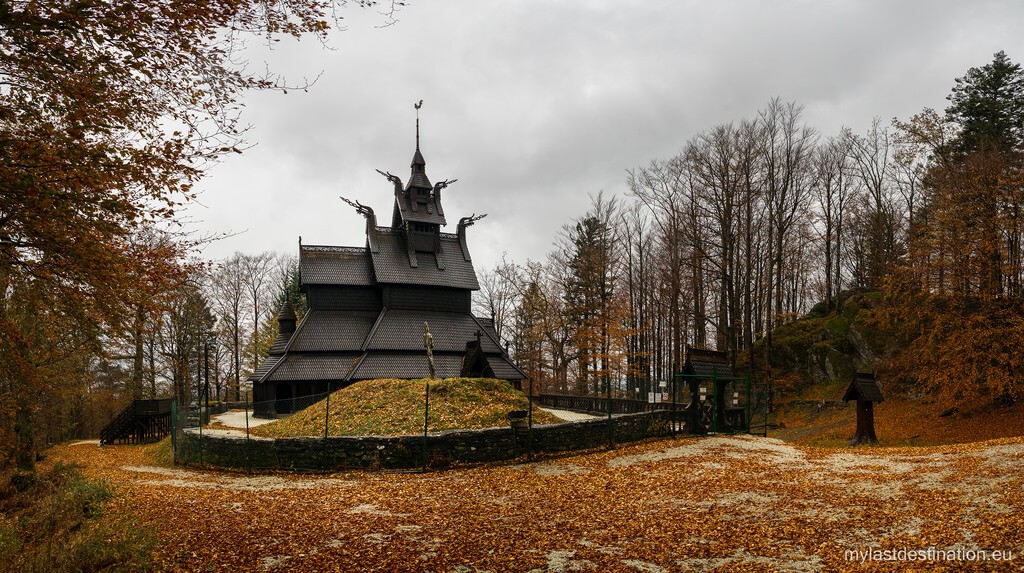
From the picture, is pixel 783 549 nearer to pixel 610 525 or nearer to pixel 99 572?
pixel 610 525

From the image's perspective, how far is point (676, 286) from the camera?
3584cm

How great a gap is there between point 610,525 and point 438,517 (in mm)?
2999

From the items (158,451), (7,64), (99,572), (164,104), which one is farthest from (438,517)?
(158,451)

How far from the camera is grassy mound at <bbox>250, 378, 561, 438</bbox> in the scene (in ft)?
57.8

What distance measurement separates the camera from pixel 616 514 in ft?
32.6

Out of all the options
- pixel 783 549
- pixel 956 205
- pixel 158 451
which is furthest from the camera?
pixel 158 451

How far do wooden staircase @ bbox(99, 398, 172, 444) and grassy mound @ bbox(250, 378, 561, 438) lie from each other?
15227 mm

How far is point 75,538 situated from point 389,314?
2851 centimetres

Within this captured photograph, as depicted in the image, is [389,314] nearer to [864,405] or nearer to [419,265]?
[419,265]

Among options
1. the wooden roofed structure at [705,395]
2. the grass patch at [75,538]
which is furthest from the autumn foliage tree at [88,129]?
→ the wooden roofed structure at [705,395]

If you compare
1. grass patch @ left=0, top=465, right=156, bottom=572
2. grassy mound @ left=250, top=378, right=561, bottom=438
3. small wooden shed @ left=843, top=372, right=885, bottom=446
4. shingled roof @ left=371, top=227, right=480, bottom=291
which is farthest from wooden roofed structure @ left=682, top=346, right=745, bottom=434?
shingled roof @ left=371, top=227, right=480, bottom=291

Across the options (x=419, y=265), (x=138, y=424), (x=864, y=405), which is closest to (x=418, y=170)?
(x=419, y=265)

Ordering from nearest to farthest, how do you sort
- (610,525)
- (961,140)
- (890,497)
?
(610,525)
(890,497)
(961,140)

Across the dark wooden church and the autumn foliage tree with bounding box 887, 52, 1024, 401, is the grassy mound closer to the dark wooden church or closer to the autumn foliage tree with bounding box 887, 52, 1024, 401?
the dark wooden church
